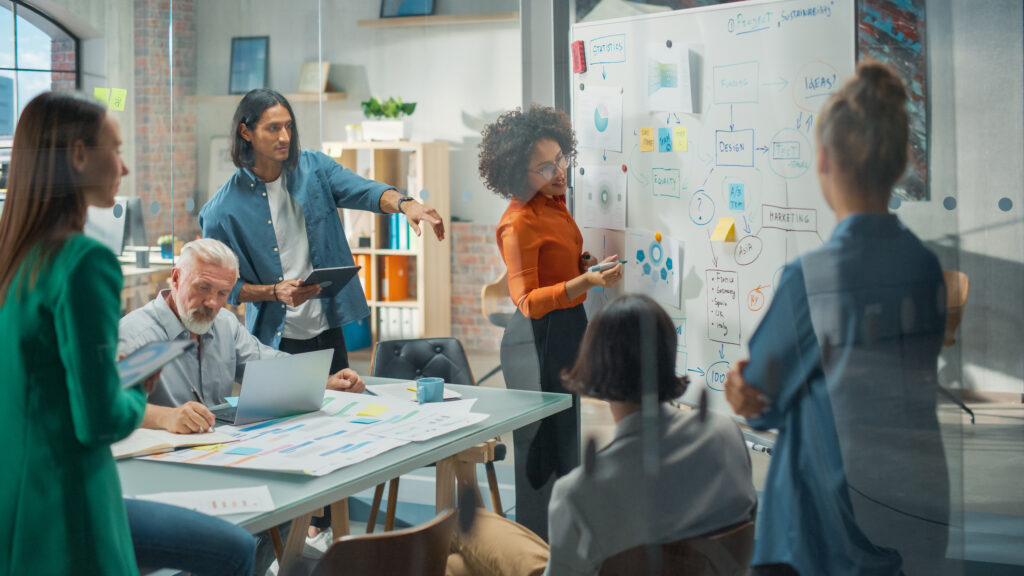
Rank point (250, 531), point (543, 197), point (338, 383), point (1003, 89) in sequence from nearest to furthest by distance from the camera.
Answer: point (250, 531), point (1003, 89), point (543, 197), point (338, 383)

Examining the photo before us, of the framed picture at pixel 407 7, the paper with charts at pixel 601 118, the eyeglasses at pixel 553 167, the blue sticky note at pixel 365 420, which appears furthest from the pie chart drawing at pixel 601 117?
the blue sticky note at pixel 365 420

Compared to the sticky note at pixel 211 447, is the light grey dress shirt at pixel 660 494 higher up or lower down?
lower down

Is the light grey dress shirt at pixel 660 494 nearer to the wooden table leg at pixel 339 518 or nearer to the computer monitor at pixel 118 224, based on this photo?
the wooden table leg at pixel 339 518

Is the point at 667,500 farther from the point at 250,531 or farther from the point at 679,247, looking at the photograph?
the point at 250,531

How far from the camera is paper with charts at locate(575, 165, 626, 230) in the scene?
2.11 meters

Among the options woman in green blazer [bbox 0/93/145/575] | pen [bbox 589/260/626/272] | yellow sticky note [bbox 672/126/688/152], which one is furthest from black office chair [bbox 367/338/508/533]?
woman in green blazer [bbox 0/93/145/575]

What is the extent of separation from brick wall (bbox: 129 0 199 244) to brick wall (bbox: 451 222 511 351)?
92 cm

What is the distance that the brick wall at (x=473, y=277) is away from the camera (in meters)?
2.38

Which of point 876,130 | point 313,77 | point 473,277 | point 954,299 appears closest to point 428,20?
point 313,77

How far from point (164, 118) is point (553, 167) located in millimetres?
1451

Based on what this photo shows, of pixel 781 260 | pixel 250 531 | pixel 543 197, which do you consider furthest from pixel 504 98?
pixel 250 531

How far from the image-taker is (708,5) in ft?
6.36

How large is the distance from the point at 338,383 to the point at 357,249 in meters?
0.40

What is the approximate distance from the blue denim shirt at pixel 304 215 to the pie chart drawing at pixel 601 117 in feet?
2.31
